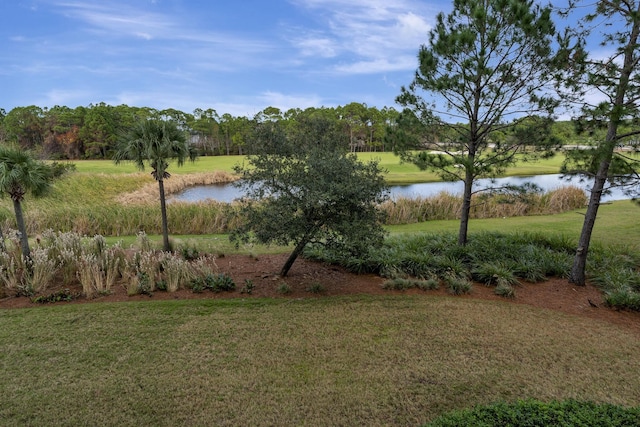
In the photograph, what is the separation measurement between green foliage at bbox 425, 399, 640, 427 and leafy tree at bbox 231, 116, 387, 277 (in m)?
2.88

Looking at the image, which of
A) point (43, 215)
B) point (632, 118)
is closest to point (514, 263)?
point (632, 118)

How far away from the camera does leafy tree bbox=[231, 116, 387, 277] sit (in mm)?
5000

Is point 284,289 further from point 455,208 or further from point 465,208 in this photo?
point 455,208

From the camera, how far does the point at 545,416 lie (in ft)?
7.27

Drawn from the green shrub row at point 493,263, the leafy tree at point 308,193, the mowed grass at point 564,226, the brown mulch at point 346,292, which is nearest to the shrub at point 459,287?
the green shrub row at point 493,263

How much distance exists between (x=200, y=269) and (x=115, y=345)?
208cm

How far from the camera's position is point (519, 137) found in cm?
688

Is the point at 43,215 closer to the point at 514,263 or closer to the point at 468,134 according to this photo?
the point at 468,134

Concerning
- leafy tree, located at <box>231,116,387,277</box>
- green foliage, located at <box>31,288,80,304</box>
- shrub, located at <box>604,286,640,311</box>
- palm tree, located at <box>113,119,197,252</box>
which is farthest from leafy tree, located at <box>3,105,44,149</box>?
shrub, located at <box>604,286,640,311</box>

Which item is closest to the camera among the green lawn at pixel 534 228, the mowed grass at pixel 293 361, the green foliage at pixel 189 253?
the mowed grass at pixel 293 361

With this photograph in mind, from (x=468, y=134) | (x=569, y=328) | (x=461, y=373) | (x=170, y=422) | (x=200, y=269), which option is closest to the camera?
(x=170, y=422)

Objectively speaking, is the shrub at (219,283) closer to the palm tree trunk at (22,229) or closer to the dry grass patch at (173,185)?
the palm tree trunk at (22,229)

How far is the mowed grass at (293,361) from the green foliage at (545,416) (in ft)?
2.11

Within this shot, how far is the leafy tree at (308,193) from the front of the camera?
16.4 feet
